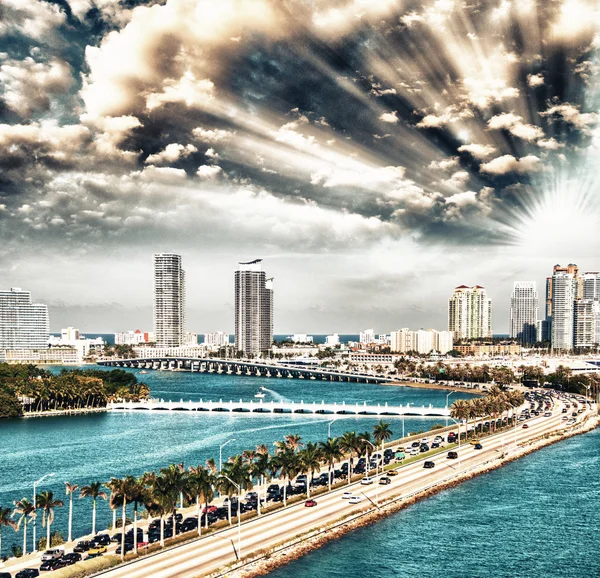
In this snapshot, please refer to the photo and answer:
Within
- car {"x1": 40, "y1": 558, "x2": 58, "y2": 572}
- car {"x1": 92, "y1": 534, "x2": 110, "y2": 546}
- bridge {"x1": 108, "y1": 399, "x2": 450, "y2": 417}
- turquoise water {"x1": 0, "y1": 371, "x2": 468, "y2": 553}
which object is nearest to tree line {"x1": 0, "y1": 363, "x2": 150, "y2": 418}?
bridge {"x1": 108, "y1": 399, "x2": 450, "y2": 417}

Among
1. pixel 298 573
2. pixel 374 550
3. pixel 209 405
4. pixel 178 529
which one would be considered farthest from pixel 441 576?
pixel 209 405

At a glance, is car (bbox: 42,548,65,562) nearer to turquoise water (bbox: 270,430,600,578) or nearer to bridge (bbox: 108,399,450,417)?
turquoise water (bbox: 270,430,600,578)

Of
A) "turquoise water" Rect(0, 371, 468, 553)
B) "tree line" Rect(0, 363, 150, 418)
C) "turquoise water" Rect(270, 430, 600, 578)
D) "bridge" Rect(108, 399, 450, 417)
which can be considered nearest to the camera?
"turquoise water" Rect(270, 430, 600, 578)

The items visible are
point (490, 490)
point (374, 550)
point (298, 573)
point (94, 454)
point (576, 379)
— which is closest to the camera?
point (298, 573)

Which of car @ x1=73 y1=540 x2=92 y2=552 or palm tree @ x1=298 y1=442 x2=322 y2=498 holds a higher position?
palm tree @ x1=298 y1=442 x2=322 y2=498

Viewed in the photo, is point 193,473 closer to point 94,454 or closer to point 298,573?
point 298,573

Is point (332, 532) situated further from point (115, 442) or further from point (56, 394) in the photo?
point (56, 394)

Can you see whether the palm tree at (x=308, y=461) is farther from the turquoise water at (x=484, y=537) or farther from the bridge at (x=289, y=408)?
the bridge at (x=289, y=408)
